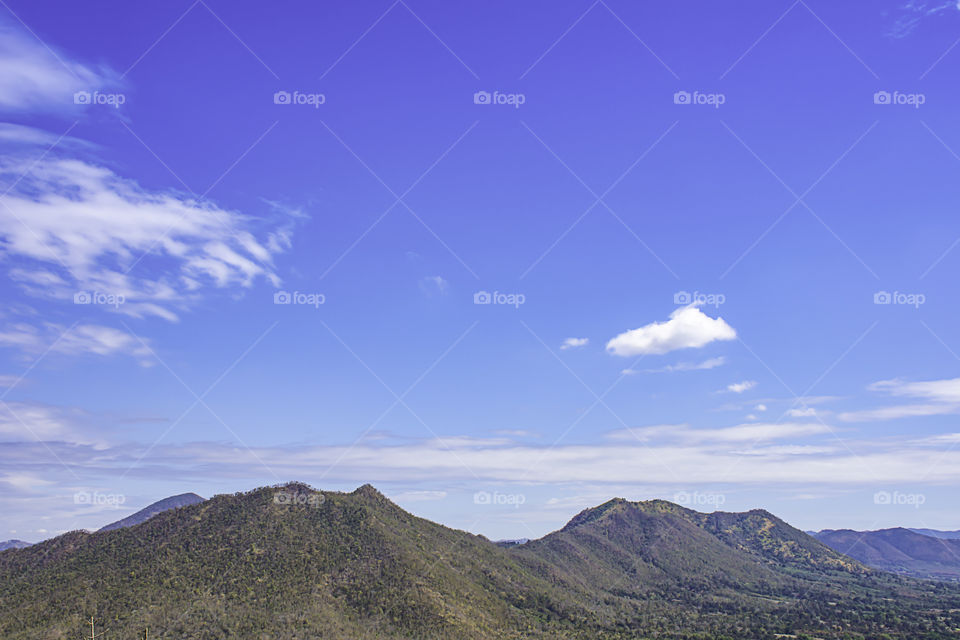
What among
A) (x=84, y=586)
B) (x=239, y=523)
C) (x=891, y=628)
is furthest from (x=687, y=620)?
(x=84, y=586)

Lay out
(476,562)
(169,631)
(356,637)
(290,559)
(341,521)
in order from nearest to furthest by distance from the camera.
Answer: (169,631)
(356,637)
(290,559)
(341,521)
(476,562)

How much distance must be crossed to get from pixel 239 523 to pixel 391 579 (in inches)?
1551

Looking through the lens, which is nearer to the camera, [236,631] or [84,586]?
[236,631]

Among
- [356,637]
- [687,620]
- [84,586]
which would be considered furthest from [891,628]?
[84,586]

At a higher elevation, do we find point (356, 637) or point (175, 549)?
point (175, 549)

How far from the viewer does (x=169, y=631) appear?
10888 centimetres

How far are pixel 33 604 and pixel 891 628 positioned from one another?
718 ft

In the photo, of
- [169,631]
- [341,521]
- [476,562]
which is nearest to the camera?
[169,631]

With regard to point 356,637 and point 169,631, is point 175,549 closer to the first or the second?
point 169,631

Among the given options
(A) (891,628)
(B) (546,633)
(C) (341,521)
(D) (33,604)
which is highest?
(C) (341,521)

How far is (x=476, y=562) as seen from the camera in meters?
191

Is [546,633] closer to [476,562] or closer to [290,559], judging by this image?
[476,562]

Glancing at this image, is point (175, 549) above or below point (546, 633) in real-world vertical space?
above

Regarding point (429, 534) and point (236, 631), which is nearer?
point (236, 631)
